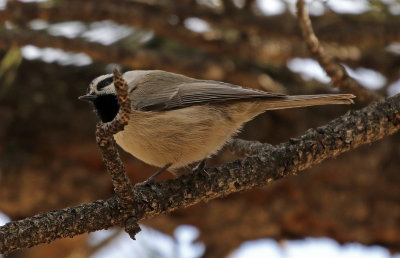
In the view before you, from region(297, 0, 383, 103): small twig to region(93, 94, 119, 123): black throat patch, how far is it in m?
1.08

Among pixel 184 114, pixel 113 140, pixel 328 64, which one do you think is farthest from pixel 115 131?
pixel 328 64

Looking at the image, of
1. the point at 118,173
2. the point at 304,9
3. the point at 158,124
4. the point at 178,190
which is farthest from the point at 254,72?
the point at 118,173

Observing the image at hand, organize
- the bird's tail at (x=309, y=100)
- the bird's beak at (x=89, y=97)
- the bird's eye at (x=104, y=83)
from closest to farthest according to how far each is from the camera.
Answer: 1. the bird's tail at (x=309, y=100)
2. the bird's beak at (x=89, y=97)
3. the bird's eye at (x=104, y=83)

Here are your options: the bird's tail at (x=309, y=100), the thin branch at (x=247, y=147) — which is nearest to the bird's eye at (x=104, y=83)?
the thin branch at (x=247, y=147)

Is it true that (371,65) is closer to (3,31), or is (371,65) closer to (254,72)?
(254,72)

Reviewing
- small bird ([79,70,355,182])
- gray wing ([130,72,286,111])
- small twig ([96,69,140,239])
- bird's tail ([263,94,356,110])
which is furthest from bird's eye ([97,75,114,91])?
small twig ([96,69,140,239])

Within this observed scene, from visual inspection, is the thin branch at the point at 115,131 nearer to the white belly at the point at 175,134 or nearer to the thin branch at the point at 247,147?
the white belly at the point at 175,134

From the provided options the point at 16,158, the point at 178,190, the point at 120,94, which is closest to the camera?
the point at 120,94

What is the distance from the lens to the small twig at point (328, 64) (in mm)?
2920

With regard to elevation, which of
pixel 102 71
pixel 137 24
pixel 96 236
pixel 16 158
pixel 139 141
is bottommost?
pixel 96 236

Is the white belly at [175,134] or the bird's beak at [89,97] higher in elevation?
the white belly at [175,134]

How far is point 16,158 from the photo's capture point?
13.6 ft

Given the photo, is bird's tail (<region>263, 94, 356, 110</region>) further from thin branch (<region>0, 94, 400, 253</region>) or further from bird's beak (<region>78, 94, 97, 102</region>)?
bird's beak (<region>78, 94, 97, 102</region>)

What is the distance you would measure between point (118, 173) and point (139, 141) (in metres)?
0.73
